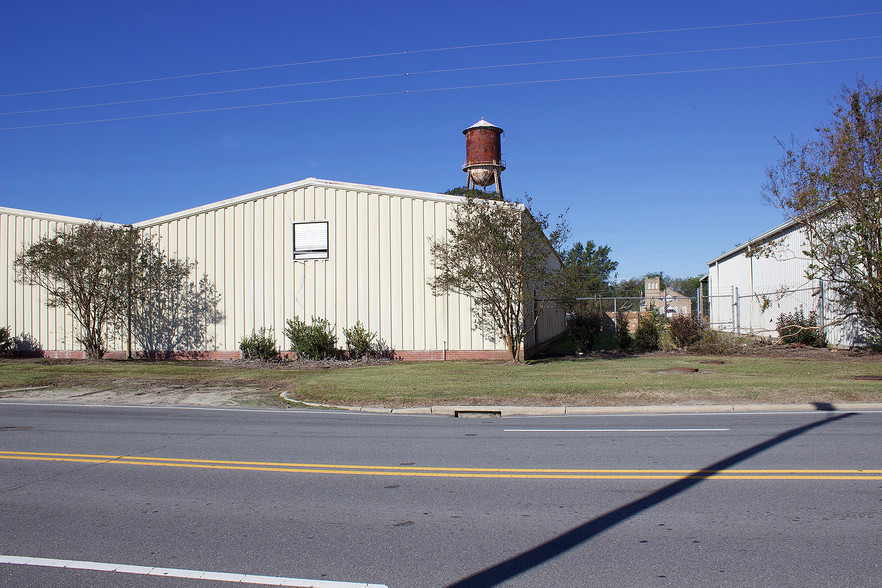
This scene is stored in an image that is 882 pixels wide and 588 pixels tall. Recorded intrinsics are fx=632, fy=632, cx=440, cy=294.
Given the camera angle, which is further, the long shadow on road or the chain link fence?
the chain link fence

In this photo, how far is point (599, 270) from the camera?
78.2m

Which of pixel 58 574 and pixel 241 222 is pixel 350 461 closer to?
pixel 58 574

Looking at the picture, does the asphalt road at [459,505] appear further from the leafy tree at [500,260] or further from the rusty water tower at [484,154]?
the rusty water tower at [484,154]

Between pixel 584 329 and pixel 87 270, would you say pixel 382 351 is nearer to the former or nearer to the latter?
pixel 584 329

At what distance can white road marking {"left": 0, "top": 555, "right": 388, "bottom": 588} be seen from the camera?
13.7 feet

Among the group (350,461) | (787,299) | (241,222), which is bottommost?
(350,461)

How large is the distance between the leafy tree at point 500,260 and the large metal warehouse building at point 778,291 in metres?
8.74

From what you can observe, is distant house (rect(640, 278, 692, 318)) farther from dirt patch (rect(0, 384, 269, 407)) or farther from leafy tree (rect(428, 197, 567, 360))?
dirt patch (rect(0, 384, 269, 407))

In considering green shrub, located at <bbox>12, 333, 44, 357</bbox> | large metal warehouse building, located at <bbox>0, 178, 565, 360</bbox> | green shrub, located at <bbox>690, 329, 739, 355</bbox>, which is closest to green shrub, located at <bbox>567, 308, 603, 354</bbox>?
large metal warehouse building, located at <bbox>0, 178, 565, 360</bbox>

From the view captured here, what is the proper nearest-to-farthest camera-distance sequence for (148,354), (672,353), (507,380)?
(507,380) → (672,353) → (148,354)

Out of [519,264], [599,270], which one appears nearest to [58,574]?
[519,264]

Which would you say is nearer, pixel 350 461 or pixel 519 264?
pixel 350 461

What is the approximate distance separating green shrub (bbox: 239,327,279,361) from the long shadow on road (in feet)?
62.4

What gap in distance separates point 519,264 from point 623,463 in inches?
511
